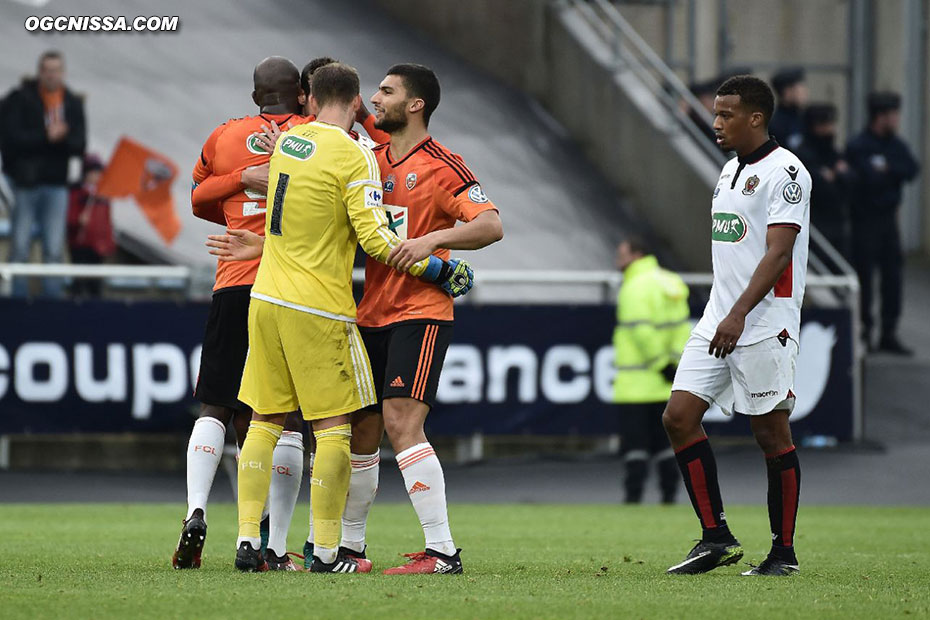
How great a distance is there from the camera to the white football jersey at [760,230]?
23.7ft

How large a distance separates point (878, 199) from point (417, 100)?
11.4 meters

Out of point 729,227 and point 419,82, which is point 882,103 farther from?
point 419,82

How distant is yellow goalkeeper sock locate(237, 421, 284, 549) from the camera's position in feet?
22.6

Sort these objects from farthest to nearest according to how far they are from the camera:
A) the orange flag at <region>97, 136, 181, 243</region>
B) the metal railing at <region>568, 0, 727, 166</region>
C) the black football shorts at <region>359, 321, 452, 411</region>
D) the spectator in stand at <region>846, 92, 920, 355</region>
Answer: the metal railing at <region>568, 0, 727, 166</region>
the spectator in stand at <region>846, 92, 920, 355</region>
the orange flag at <region>97, 136, 181, 243</region>
the black football shorts at <region>359, 321, 452, 411</region>

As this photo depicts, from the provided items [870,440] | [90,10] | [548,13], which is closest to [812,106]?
[870,440]

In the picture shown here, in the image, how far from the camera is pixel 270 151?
23.8ft

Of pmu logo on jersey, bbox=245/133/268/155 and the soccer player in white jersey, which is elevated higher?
pmu logo on jersey, bbox=245/133/268/155

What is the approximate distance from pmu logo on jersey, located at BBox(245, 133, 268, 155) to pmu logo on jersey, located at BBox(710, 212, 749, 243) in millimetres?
2069

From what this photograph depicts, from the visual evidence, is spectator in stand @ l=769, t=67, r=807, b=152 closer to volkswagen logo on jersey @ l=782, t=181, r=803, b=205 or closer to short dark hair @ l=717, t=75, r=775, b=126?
short dark hair @ l=717, t=75, r=775, b=126

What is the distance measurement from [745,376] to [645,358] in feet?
22.0

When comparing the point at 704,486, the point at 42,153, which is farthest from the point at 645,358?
the point at 704,486

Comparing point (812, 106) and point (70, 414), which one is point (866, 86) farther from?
point (70, 414)

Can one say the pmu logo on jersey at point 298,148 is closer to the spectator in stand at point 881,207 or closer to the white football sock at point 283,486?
the white football sock at point 283,486

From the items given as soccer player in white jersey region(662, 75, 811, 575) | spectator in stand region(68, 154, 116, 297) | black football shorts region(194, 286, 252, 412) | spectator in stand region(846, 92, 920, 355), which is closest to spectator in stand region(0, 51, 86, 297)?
spectator in stand region(68, 154, 116, 297)
